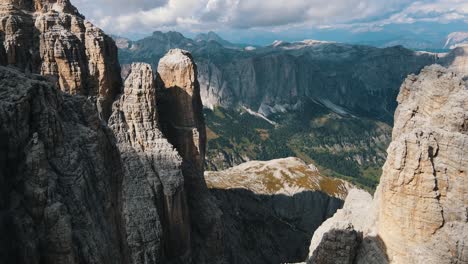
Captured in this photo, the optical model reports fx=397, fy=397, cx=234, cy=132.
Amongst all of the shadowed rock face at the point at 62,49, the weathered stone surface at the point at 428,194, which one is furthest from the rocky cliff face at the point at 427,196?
the shadowed rock face at the point at 62,49

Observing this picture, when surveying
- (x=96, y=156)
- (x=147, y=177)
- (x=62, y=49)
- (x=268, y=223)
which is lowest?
(x=268, y=223)

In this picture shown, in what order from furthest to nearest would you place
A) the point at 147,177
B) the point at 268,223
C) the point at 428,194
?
the point at 268,223, the point at 147,177, the point at 428,194

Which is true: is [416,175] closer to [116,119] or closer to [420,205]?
[420,205]

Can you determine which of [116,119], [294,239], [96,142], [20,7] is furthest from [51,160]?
[294,239]

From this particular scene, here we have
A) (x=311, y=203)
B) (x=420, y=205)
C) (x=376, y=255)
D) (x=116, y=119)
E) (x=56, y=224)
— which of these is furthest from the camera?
(x=311, y=203)

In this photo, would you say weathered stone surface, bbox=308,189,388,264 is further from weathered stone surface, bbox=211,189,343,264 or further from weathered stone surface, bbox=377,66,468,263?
weathered stone surface, bbox=211,189,343,264

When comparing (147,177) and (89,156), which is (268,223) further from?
(89,156)

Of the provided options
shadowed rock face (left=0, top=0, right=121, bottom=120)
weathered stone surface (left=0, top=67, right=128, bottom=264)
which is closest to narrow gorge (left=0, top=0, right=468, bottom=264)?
weathered stone surface (left=0, top=67, right=128, bottom=264)

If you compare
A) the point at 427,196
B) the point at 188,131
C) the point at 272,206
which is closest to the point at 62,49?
the point at 188,131
